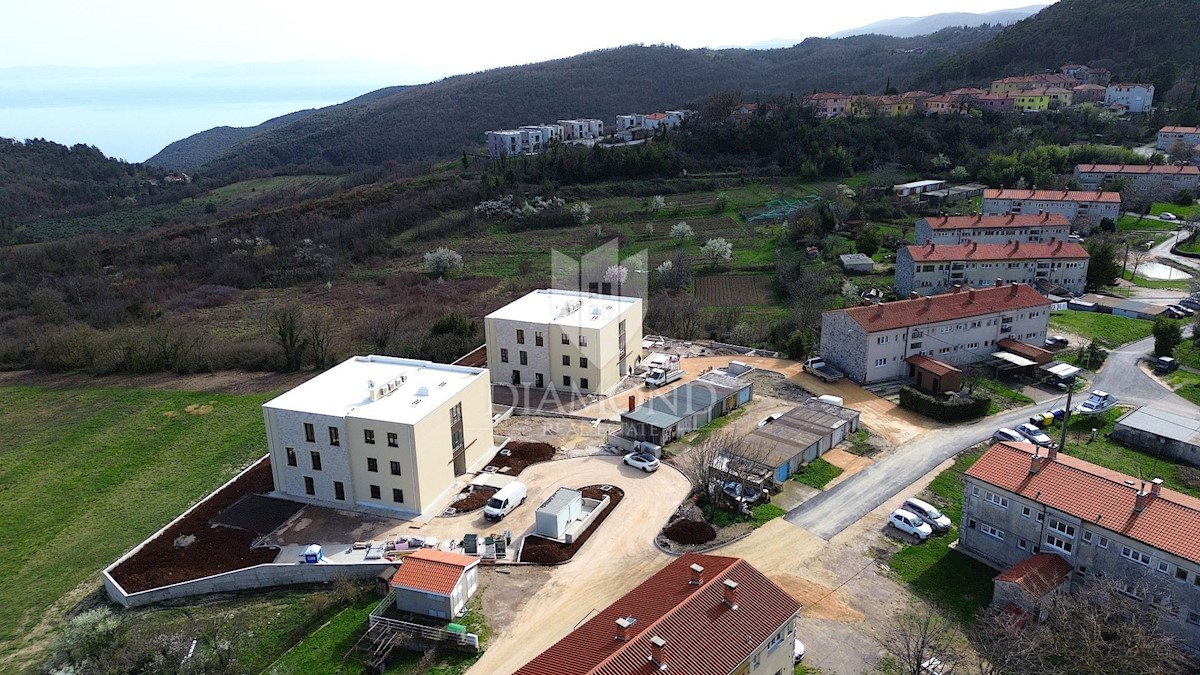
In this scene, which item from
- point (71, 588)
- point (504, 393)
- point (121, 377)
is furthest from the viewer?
point (121, 377)

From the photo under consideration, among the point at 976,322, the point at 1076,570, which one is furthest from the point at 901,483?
the point at 976,322

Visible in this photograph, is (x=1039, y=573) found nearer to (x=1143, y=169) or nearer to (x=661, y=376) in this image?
(x=661, y=376)

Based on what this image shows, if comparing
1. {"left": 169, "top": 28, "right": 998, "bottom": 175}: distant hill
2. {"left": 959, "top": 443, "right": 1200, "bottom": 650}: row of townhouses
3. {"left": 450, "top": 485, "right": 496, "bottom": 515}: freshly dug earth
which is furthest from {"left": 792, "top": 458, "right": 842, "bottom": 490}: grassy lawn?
{"left": 169, "top": 28, "right": 998, "bottom": 175}: distant hill

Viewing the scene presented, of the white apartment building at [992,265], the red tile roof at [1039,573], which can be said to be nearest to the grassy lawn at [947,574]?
the red tile roof at [1039,573]

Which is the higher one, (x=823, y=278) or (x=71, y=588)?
(x=823, y=278)

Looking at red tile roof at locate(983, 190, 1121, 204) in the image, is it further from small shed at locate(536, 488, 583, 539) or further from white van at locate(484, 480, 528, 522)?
white van at locate(484, 480, 528, 522)

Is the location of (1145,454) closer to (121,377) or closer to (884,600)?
(884,600)

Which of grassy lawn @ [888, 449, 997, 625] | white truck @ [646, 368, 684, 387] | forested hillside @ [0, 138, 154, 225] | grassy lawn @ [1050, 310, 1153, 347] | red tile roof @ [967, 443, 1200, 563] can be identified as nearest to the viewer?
red tile roof @ [967, 443, 1200, 563]
